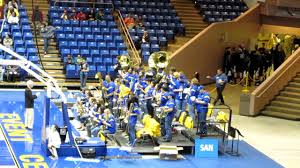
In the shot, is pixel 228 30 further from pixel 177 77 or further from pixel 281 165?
pixel 281 165

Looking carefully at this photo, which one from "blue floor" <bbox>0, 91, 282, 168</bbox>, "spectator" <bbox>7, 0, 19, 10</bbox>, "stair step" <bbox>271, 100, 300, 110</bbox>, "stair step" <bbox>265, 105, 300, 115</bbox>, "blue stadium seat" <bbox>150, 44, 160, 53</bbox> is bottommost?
"blue floor" <bbox>0, 91, 282, 168</bbox>

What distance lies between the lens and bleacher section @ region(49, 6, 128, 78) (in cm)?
2919

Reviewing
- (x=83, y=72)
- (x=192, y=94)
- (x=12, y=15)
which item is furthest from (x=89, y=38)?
(x=192, y=94)

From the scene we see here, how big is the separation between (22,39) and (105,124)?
38.5 ft

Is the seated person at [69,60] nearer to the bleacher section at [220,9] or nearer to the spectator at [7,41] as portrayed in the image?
the spectator at [7,41]

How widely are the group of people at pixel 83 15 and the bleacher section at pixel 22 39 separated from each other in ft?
7.23

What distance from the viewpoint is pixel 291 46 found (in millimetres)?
36688

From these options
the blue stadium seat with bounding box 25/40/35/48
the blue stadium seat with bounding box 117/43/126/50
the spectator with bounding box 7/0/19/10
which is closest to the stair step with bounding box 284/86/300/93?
the blue stadium seat with bounding box 117/43/126/50

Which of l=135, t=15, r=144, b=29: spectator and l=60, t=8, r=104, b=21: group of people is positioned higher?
l=60, t=8, r=104, b=21: group of people

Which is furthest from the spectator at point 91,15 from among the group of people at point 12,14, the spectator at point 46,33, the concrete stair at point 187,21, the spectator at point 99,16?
the concrete stair at point 187,21

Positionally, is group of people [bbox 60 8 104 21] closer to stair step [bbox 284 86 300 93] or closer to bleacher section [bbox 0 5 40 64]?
bleacher section [bbox 0 5 40 64]

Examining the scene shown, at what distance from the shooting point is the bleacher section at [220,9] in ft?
115

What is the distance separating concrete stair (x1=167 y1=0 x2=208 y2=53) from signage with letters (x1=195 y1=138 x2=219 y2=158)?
514 inches

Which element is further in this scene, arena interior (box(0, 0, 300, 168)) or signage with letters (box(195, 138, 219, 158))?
signage with letters (box(195, 138, 219, 158))
